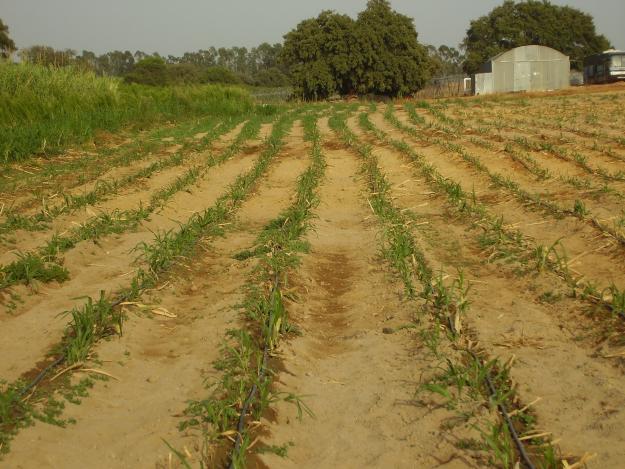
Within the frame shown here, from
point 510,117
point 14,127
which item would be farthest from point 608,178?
point 510,117

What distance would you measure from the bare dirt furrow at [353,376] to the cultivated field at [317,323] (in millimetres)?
14

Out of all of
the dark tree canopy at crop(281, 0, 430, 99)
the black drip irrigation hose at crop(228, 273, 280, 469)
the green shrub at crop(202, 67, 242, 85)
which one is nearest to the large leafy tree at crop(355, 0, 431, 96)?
the dark tree canopy at crop(281, 0, 430, 99)

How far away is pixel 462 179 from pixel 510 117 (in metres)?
10.6

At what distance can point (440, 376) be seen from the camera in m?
3.94

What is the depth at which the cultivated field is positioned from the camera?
3.44 metres

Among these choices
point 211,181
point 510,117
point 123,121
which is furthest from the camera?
point 510,117

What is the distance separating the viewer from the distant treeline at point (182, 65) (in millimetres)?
20531

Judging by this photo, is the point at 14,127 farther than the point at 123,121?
No

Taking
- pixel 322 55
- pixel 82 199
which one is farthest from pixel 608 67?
pixel 82 199

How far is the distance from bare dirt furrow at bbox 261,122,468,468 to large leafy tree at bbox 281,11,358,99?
3760 cm

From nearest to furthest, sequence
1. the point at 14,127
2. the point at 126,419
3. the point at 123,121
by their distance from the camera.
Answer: the point at 126,419 < the point at 14,127 < the point at 123,121

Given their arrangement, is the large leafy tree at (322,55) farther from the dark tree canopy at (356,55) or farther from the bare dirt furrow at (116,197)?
the bare dirt furrow at (116,197)

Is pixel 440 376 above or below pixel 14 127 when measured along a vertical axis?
below

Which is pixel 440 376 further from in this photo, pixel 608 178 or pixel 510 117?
pixel 510 117
